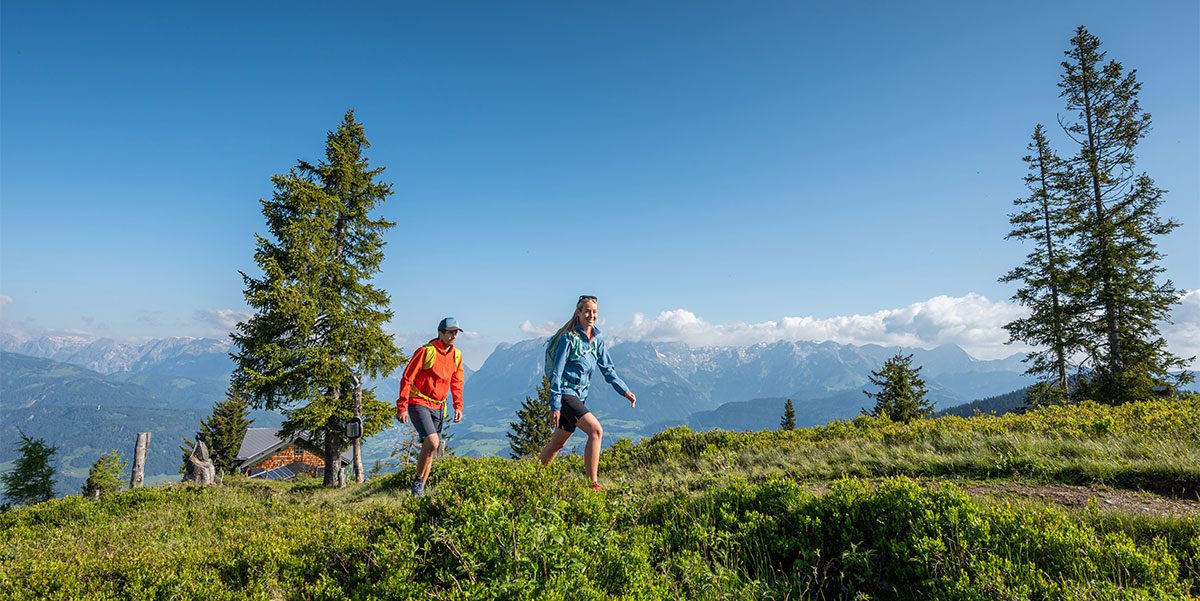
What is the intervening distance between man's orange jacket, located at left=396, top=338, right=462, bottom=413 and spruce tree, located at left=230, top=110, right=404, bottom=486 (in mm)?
9509

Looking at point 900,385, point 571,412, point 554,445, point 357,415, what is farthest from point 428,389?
point 900,385

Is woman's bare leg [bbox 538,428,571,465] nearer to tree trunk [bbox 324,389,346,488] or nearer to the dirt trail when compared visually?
the dirt trail

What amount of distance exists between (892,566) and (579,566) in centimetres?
240

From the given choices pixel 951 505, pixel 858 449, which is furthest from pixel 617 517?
pixel 858 449

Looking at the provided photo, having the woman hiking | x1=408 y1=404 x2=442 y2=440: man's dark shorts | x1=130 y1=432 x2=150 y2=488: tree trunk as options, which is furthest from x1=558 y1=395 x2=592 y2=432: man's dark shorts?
x1=130 y1=432 x2=150 y2=488: tree trunk

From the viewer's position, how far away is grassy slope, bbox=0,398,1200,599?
10.2 feet

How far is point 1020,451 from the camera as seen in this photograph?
6254 mm

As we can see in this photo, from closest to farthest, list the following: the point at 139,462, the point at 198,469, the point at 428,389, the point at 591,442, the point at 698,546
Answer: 1. the point at 698,546
2. the point at 591,442
3. the point at 428,389
4. the point at 198,469
5. the point at 139,462

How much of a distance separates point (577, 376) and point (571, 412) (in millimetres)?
445

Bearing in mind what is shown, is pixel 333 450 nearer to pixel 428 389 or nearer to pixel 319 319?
pixel 319 319

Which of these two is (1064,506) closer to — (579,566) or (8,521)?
(579,566)

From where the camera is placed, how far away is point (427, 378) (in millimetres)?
6758

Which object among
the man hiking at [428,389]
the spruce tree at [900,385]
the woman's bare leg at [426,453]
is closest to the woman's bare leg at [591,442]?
the man hiking at [428,389]

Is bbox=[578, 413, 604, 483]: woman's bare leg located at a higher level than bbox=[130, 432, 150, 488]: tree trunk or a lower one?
higher
